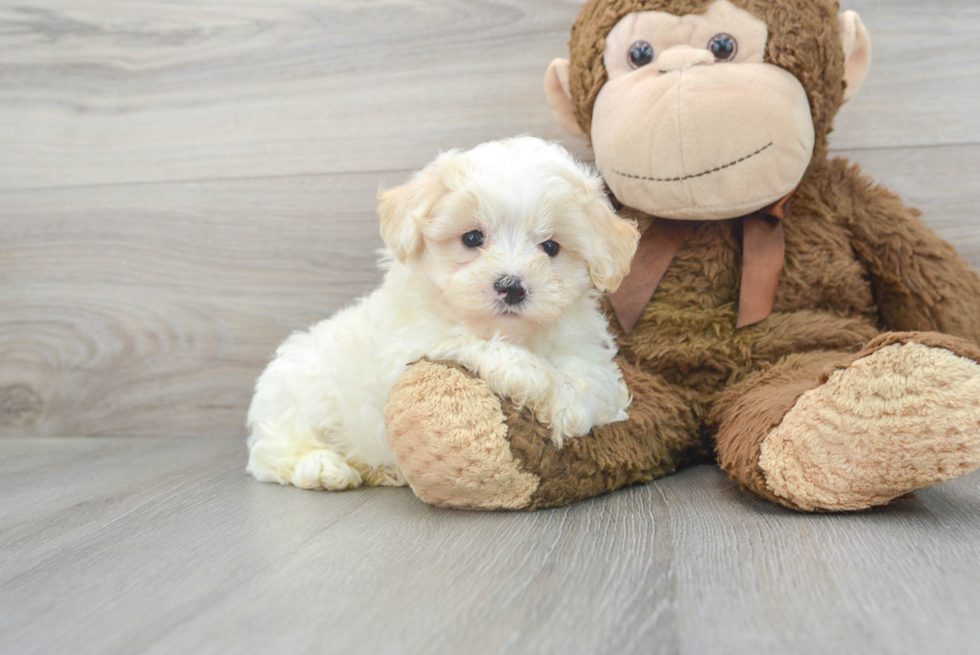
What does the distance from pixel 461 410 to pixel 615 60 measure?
71cm

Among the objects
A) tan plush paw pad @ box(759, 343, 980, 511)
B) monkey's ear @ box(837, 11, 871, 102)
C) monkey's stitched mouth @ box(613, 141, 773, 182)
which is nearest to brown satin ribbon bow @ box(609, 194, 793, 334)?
monkey's stitched mouth @ box(613, 141, 773, 182)

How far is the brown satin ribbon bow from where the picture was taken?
138 cm

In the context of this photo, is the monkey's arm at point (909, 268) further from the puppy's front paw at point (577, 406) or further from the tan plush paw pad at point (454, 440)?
the tan plush paw pad at point (454, 440)

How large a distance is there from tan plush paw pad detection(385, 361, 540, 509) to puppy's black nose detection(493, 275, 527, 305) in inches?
4.9

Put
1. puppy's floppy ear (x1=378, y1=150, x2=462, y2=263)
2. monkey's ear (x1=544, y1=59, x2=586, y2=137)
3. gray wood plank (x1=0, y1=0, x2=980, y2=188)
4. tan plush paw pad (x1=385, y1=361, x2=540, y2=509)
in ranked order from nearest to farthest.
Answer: tan plush paw pad (x1=385, y1=361, x2=540, y2=509) → puppy's floppy ear (x1=378, y1=150, x2=462, y2=263) → monkey's ear (x1=544, y1=59, x2=586, y2=137) → gray wood plank (x1=0, y1=0, x2=980, y2=188)

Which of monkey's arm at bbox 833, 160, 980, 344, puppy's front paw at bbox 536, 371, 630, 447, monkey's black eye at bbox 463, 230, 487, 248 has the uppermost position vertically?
monkey's black eye at bbox 463, 230, 487, 248

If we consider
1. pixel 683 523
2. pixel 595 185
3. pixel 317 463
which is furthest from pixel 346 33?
pixel 683 523

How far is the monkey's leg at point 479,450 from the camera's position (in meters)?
1.06

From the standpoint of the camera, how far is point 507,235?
1151mm

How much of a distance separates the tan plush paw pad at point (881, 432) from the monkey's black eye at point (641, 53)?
0.64 m

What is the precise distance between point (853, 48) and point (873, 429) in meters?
0.78

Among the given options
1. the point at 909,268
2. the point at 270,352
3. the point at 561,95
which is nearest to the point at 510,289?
the point at 561,95

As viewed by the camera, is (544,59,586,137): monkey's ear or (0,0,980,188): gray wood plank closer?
(544,59,586,137): monkey's ear

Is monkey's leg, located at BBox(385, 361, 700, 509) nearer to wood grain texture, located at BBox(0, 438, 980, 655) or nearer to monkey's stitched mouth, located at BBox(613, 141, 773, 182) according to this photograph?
wood grain texture, located at BBox(0, 438, 980, 655)
